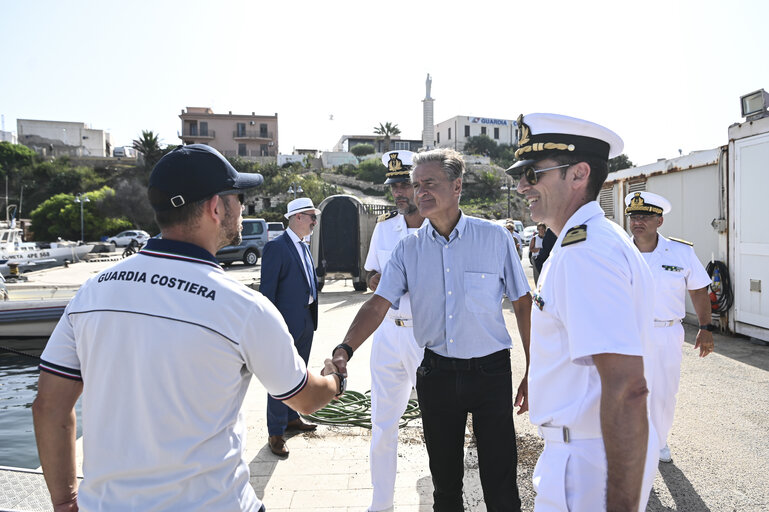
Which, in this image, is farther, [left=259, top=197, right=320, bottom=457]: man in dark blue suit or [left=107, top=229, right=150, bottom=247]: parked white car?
[left=107, top=229, right=150, bottom=247]: parked white car

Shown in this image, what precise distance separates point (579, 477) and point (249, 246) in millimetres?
24723

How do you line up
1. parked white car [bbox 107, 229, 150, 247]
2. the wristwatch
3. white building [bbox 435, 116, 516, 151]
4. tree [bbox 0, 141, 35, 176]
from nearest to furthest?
the wristwatch
parked white car [bbox 107, 229, 150, 247]
tree [bbox 0, 141, 35, 176]
white building [bbox 435, 116, 516, 151]

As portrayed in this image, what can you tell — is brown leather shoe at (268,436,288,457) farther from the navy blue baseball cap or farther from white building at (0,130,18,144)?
white building at (0,130,18,144)

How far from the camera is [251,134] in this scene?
77.0m

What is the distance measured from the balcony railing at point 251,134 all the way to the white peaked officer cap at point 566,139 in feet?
257

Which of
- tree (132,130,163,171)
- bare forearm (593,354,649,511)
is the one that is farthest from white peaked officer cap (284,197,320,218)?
tree (132,130,163,171)

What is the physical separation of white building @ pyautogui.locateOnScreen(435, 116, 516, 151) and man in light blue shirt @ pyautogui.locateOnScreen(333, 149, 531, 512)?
8808 cm

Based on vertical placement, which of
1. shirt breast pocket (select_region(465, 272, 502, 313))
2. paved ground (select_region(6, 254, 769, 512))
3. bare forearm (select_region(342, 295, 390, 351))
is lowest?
paved ground (select_region(6, 254, 769, 512))

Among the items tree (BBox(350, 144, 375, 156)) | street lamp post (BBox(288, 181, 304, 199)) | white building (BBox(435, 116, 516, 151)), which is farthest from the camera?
white building (BBox(435, 116, 516, 151))

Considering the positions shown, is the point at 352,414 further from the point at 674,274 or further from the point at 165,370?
the point at 165,370

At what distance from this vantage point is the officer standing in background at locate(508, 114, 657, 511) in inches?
58.4

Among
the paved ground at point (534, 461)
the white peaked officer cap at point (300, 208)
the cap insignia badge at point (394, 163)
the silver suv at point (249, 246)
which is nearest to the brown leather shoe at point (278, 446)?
the paved ground at point (534, 461)

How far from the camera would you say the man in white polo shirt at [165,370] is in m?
1.55

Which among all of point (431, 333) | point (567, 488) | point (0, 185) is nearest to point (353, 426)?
point (431, 333)
